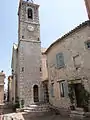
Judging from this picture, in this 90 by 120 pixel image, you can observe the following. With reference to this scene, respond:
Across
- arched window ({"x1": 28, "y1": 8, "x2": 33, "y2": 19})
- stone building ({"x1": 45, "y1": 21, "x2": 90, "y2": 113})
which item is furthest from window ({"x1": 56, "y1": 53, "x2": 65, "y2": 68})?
arched window ({"x1": 28, "y1": 8, "x2": 33, "y2": 19})

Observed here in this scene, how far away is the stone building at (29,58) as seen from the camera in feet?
63.4

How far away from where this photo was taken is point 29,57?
20969mm

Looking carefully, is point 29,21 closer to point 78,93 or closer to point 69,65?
point 69,65

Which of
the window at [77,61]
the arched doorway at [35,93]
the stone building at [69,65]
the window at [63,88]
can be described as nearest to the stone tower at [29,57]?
the arched doorway at [35,93]

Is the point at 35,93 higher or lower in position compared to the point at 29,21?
lower

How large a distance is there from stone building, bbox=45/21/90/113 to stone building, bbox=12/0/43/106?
→ 581 cm

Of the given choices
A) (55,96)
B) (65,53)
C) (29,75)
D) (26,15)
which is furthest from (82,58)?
(26,15)

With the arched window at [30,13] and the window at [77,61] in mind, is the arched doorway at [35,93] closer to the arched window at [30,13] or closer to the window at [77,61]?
the window at [77,61]

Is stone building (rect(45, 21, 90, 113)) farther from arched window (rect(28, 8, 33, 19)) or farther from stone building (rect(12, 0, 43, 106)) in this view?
arched window (rect(28, 8, 33, 19))

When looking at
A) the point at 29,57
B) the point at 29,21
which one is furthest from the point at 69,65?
the point at 29,21

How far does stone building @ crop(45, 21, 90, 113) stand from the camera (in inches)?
405

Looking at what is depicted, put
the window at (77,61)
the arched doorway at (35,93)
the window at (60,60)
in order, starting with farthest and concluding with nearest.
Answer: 1. the arched doorway at (35,93)
2. the window at (60,60)
3. the window at (77,61)

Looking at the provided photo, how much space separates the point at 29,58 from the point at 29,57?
164 mm

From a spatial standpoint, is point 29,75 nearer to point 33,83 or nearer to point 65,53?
point 33,83
